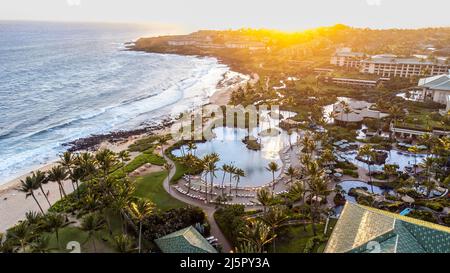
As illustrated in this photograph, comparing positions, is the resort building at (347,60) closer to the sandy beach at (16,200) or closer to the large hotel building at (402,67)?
the large hotel building at (402,67)

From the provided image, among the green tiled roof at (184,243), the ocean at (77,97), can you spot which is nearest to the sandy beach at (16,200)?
the ocean at (77,97)

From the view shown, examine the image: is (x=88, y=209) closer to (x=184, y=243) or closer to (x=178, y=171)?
(x=184, y=243)

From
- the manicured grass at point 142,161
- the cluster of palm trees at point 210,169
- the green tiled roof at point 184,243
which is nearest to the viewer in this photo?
the green tiled roof at point 184,243

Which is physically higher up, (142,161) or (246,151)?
(142,161)

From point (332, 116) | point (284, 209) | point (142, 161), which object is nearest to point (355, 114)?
point (332, 116)

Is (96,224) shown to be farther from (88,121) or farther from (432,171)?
(88,121)
